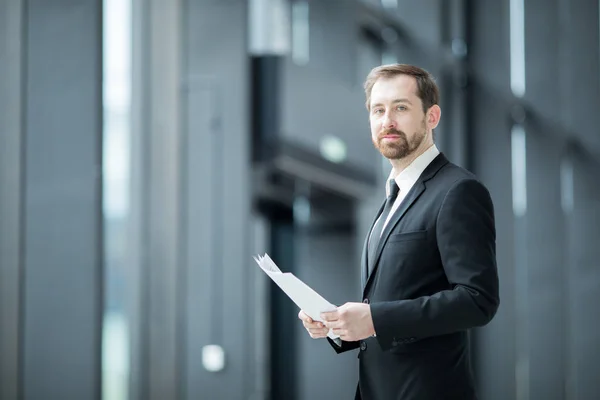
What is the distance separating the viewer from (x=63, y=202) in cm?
292

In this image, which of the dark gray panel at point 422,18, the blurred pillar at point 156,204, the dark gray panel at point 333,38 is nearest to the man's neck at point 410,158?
the blurred pillar at point 156,204

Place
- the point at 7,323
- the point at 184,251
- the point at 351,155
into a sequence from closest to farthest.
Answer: the point at 7,323 < the point at 184,251 < the point at 351,155

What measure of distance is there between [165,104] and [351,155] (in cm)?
264

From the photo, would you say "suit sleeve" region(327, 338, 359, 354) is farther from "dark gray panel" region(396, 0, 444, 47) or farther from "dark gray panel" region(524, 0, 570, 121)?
"dark gray panel" region(524, 0, 570, 121)

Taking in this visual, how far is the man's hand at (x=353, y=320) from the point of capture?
1.69 meters

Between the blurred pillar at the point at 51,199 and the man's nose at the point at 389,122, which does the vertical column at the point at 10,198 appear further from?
the man's nose at the point at 389,122

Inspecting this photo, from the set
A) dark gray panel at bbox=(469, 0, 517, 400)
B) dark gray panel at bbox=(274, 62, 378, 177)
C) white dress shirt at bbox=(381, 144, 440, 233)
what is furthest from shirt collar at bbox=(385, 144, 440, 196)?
dark gray panel at bbox=(469, 0, 517, 400)

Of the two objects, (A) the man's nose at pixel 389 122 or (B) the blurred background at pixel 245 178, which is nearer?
(A) the man's nose at pixel 389 122

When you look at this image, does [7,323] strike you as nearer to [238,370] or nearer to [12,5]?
[12,5]

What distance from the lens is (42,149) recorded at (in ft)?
9.39

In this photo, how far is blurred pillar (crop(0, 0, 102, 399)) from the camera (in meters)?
2.74

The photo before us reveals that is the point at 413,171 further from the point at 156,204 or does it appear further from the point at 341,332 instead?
the point at 156,204

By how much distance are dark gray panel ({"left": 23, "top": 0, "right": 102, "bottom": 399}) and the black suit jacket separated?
1.39 m

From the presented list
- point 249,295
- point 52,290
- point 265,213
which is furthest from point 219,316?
point 265,213
